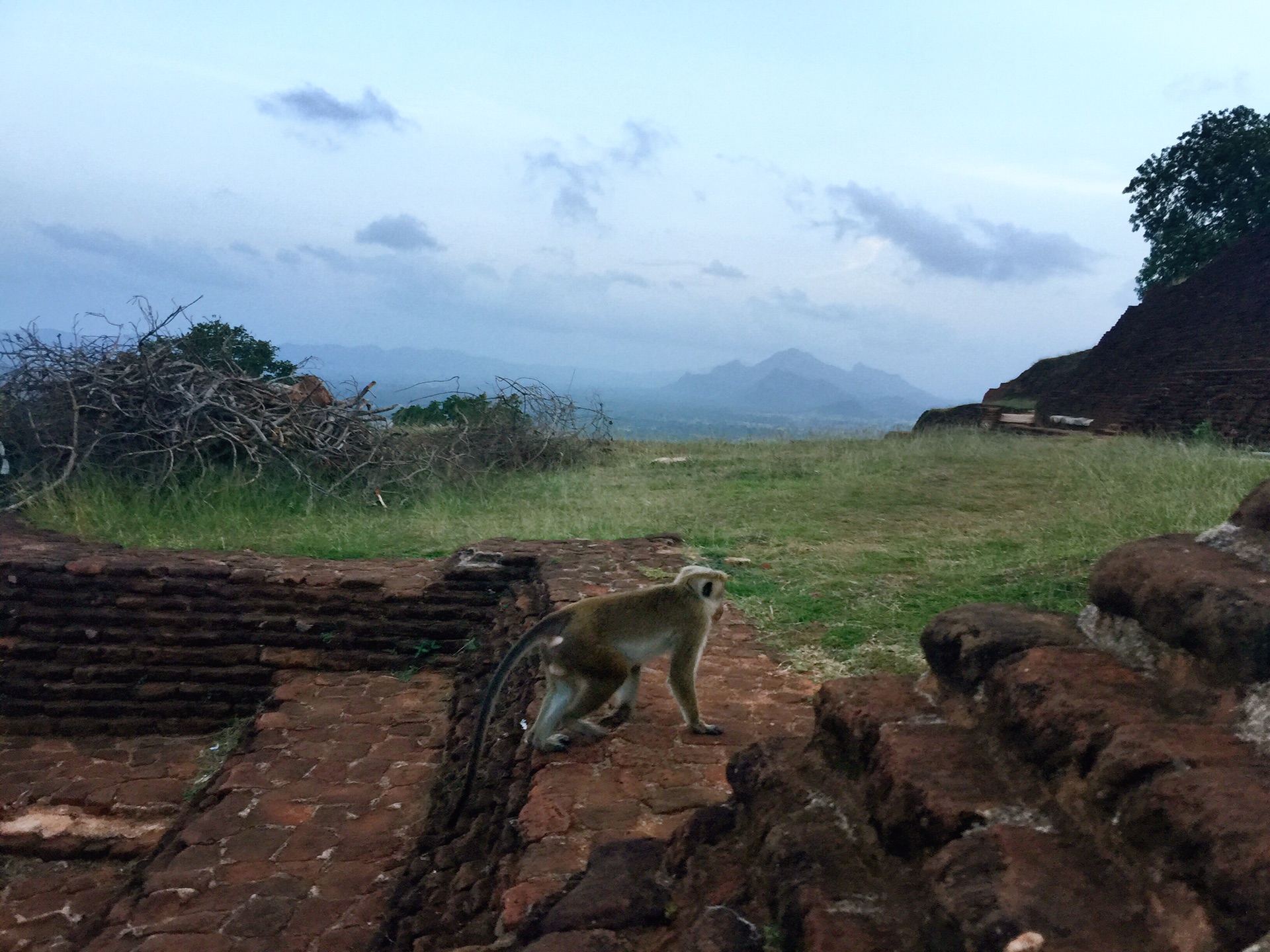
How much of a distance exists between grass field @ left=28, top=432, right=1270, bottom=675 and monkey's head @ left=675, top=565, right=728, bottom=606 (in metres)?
1.15

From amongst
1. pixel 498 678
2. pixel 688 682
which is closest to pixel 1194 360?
pixel 688 682

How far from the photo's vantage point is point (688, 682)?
3.77 meters

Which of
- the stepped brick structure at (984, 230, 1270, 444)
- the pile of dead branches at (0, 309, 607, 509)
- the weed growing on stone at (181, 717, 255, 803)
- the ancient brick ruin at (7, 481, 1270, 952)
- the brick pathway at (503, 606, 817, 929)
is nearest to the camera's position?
the ancient brick ruin at (7, 481, 1270, 952)

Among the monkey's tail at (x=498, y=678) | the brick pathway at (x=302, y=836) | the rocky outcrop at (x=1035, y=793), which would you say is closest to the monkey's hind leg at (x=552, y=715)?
the monkey's tail at (x=498, y=678)

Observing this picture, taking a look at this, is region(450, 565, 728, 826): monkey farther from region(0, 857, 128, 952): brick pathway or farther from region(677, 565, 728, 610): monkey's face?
region(0, 857, 128, 952): brick pathway

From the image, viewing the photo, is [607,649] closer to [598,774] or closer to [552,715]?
[552,715]

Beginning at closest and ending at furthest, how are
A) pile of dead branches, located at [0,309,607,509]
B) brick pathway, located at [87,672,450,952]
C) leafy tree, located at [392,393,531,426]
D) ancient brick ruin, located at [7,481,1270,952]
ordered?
ancient brick ruin, located at [7,481,1270,952]
brick pathway, located at [87,672,450,952]
pile of dead branches, located at [0,309,607,509]
leafy tree, located at [392,393,531,426]

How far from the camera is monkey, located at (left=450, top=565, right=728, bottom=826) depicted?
3602 millimetres

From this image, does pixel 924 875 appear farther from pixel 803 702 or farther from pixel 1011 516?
pixel 1011 516

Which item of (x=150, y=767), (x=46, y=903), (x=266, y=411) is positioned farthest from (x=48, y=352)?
(x=46, y=903)

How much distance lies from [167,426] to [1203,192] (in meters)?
22.8

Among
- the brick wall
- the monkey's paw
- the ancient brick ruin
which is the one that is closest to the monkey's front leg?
the ancient brick ruin

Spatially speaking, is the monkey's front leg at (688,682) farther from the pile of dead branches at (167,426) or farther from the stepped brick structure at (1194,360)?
the stepped brick structure at (1194,360)

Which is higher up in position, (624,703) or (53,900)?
(624,703)
